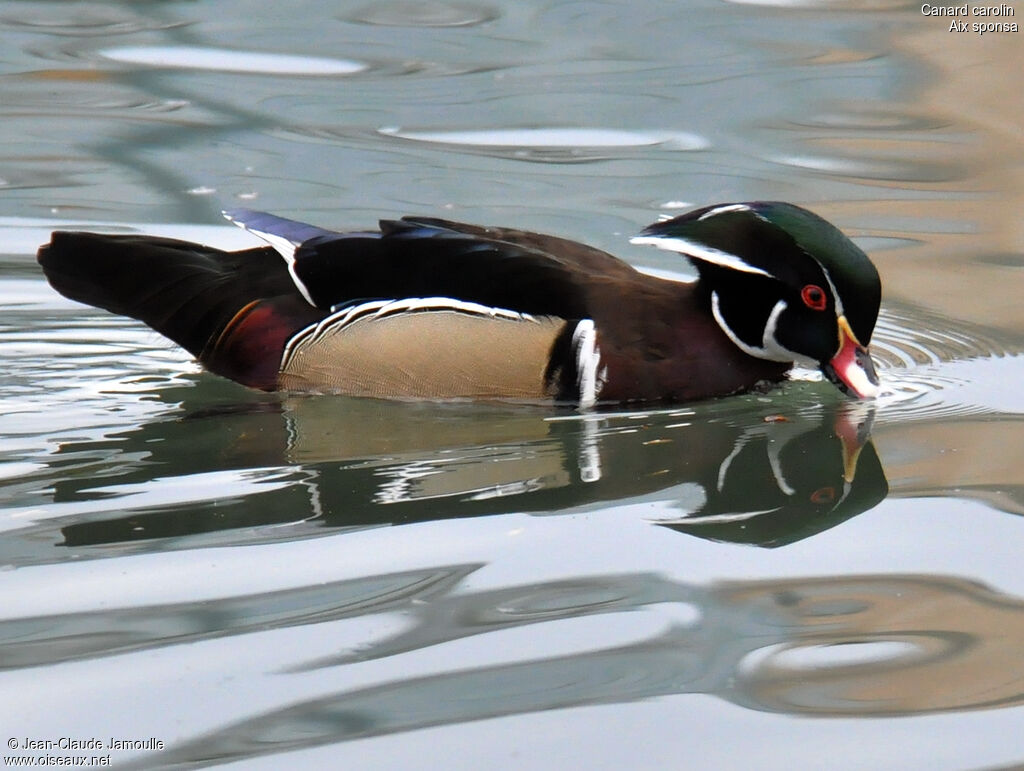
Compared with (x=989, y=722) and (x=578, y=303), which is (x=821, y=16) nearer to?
(x=578, y=303)

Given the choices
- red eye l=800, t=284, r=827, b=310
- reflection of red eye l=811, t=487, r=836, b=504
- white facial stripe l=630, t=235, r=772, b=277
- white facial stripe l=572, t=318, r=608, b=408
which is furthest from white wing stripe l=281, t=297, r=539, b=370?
reflection of red eye l=811, t=487, r=836, b=504

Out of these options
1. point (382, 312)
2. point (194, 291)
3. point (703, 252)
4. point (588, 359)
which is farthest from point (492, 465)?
point (194, 291)

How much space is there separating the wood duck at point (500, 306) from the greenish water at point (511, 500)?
4.6 inches

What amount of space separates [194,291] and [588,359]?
1376 millimetres

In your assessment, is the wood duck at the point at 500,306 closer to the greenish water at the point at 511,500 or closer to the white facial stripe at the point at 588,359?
the white facial stripe at the point at 588,359

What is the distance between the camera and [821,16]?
10.9 meters

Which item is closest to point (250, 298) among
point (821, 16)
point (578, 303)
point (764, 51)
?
point (578, 303)

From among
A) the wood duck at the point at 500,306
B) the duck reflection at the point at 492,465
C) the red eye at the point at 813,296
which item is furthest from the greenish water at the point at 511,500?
the red eye at the point at 813,296

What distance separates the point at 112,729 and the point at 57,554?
2.95ft

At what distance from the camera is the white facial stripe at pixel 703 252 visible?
5.29 m

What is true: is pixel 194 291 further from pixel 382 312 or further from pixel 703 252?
pixel 703 252

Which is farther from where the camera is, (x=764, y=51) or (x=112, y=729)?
(x=764, y=51)

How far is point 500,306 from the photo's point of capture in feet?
17.0

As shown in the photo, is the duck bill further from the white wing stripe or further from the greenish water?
the white wing stripe
